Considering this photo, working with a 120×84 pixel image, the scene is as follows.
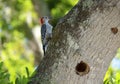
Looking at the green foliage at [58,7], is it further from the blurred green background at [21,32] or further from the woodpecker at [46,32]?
the woodpecker at [46,32]

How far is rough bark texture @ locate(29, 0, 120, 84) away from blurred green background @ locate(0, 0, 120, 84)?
8560 millimetres

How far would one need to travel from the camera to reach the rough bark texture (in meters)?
4.55

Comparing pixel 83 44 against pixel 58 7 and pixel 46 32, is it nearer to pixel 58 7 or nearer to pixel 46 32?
pixel 46 32

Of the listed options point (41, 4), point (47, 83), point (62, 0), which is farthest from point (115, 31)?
point (62, 0)

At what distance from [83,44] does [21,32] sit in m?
12.6

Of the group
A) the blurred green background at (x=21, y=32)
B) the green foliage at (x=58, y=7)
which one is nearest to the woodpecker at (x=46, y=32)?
the blurred green background at (x=21, y=32)

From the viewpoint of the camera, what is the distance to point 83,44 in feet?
15.1

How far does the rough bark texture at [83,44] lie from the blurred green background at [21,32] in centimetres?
856

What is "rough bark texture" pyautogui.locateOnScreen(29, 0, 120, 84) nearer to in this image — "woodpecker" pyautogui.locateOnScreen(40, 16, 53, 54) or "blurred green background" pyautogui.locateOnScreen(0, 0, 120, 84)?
"woodpecker" pyautogui.locateOnScreen(40, 16, 53, 54)

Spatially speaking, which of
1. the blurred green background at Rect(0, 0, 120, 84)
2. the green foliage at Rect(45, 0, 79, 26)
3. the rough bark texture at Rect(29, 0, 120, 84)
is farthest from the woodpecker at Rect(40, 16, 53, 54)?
the green foliage at Rect(45, 0, 79, 26)

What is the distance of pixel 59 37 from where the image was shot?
4684 millimetres

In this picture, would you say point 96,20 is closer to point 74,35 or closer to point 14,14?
point 74,35

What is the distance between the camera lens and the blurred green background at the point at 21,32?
1434 centimetres

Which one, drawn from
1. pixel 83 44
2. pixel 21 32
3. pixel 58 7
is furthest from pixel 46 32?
pixel 21 32
